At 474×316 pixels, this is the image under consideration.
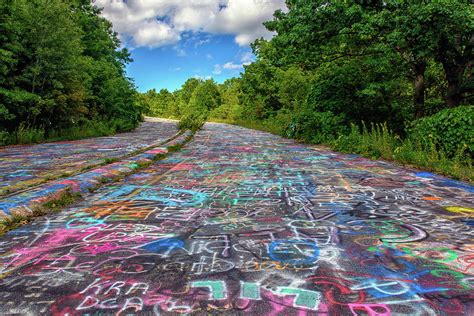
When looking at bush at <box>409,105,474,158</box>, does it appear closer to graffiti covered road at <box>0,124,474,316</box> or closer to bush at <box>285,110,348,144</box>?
graffiti covered road at <box>0,124,474,316</box>

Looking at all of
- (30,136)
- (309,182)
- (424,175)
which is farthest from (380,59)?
(30,136)

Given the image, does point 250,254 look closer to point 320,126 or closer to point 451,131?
point 451,131

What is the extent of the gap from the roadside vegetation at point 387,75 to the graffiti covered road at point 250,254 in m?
2.36

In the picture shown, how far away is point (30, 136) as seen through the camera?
12.1 m

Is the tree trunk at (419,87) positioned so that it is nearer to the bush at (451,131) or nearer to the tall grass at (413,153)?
the tall grass at (413,153)

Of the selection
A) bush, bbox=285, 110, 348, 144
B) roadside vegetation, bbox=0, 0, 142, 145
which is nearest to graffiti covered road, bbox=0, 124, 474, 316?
bush, bbox=285, 110, 348, 144

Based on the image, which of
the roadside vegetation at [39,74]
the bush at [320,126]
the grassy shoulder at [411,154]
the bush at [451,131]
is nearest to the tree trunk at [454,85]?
the grassy shoulder at [411,154]

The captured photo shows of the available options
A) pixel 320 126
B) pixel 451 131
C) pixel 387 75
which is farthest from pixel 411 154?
pixel 320 126

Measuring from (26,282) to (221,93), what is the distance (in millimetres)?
66859

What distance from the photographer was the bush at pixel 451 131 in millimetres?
6172

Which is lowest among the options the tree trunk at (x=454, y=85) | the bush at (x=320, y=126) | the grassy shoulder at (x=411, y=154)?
the grassy shoulder at (x=411, y=154)

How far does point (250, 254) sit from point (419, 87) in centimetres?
1092

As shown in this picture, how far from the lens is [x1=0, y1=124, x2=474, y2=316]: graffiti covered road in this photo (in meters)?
1.91

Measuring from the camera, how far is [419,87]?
36.6ft
